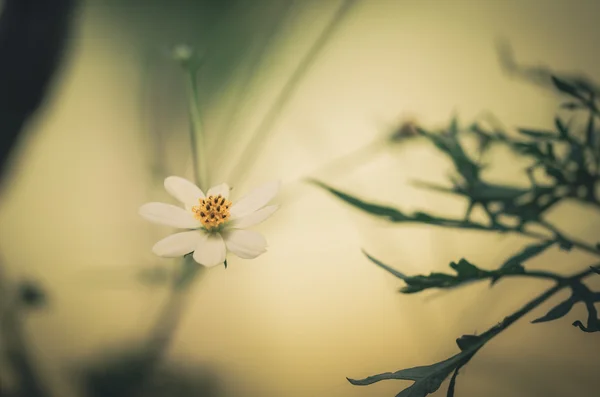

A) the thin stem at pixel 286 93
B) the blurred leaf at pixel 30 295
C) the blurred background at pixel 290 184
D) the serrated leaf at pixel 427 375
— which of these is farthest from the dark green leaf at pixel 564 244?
the blurred leaf at pixel 30 295

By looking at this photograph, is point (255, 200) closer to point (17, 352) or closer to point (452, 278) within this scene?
point (452, 278)

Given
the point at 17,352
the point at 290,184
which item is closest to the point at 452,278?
the point at 290,184

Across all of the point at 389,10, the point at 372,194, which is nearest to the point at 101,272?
the point at 372,194

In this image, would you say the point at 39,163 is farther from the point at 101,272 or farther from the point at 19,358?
the point at 19,358

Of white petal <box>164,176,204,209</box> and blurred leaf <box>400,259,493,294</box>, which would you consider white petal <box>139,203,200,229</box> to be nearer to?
white petal <box>164,176,204,209</box>

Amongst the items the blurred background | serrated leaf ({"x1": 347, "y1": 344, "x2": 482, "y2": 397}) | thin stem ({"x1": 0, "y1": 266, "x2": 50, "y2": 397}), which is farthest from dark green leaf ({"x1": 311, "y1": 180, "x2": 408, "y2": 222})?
thin stem ({"x1": 0, "y1": 266, "x2": 50, "y2": 397})

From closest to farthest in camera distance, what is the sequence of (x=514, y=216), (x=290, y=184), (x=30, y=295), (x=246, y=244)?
(x=246, y=244), (x=514, y=216), (x=30, y=295), (x=290, y=184)

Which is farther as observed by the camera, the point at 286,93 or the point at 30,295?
the point at 286,93
